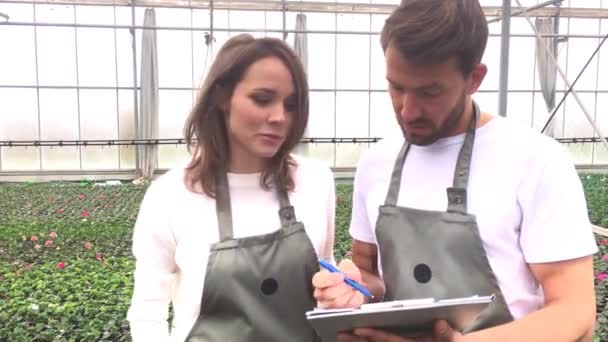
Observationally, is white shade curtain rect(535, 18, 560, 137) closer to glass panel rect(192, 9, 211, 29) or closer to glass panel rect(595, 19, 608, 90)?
glass panel rect(595, 19, 608, 90)

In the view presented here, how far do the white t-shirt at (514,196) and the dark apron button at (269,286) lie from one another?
303mm

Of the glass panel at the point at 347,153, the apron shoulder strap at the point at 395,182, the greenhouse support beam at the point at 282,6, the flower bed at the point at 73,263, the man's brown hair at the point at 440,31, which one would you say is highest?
the greenhouse support beam at the point at 282,6

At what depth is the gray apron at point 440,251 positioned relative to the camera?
1.34 m

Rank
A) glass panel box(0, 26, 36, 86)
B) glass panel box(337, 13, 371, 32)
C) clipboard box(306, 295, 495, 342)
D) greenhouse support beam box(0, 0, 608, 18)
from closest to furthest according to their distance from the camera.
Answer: clipboard box(306, 295, 495, 342), greenhouse support beam box(0, 0, 608, 18), glass panel box(0, 26, 36, 86), glass panel box(337, 13, 371, 32)

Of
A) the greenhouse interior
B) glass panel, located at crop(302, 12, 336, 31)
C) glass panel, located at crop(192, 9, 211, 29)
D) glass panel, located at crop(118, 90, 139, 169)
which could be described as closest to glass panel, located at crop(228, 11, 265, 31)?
the greenhouse interior

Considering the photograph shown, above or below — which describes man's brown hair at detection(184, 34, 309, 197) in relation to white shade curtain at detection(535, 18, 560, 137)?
below

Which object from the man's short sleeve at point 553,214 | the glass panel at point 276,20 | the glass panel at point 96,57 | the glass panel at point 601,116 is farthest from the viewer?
the glass panel at point 601,116

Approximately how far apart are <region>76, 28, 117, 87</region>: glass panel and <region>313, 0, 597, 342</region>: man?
523 inches

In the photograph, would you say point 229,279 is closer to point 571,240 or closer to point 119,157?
point 571,240

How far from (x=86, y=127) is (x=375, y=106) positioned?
6777mm

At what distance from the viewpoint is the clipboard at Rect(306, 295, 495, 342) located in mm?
1118

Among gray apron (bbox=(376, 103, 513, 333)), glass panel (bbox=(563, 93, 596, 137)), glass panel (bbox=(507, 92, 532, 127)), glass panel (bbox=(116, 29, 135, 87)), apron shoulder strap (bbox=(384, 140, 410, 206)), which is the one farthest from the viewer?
glass panel (bbox=(507, 92, 532, 127))

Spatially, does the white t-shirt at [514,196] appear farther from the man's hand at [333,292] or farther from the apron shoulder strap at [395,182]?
the man's hand at [333,292]

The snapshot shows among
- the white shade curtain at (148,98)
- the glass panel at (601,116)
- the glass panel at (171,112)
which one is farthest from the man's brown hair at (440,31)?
the glass panel at (601,116)
